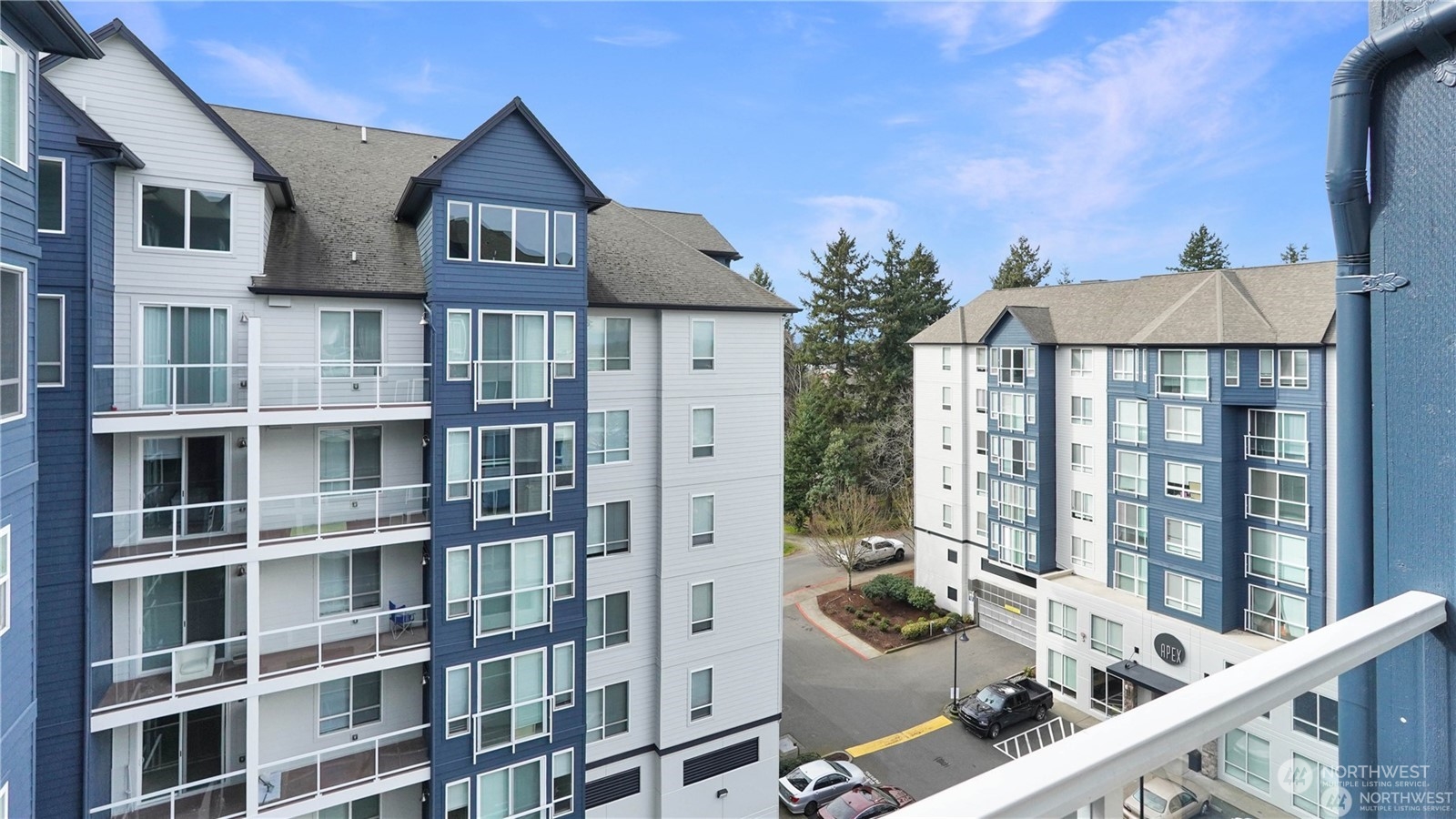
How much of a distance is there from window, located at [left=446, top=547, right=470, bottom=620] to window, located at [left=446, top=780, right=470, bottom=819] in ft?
7.60

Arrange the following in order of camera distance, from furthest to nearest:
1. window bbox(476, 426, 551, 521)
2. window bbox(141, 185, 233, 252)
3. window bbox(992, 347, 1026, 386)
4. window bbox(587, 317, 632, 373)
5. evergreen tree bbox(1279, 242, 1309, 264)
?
evergreen tree bbox(1279, 242, 1309, 264), window bbox(992, 347, 1026, 386), window bbox(587, 317, 632, 373), window bbox(476, 426, 551, 521), window bbox(141, 185, 233, 252)

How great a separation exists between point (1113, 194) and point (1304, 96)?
423cm

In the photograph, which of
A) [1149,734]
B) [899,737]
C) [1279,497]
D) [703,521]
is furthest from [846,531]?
[1149,734]

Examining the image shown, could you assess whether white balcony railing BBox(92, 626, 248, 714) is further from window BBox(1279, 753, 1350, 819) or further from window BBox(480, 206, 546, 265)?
window BBox(1279, 753, 1350, 819)

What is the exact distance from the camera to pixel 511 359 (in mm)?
9766

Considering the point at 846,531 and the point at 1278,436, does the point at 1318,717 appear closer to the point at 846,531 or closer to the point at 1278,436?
the point at 1278,436

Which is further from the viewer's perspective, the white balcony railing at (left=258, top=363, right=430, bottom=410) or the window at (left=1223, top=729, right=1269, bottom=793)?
the white balcony railing at (left=258, top=363, right=430, bottom=410)

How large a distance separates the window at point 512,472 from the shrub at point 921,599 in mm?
16049

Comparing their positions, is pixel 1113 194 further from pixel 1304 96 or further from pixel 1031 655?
pixel 1031 655

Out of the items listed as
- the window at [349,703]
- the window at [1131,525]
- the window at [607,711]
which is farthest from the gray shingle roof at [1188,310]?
the window at [349,703]

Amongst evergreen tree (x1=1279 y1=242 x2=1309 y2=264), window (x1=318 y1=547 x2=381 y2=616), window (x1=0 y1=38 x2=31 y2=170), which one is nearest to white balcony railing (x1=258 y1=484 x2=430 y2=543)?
window (x1=318 y1=547 x2=381 y2=616)

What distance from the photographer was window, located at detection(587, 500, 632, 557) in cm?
1136

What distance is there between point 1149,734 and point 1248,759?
0.58 meters

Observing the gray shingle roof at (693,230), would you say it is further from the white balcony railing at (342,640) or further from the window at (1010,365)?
the white balcony railing at (342,640)
